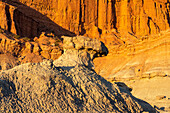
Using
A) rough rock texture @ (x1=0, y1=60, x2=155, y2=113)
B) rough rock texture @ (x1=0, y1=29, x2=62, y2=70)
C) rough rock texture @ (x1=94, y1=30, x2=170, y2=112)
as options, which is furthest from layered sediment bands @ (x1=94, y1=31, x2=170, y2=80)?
rough rock texture @ (x1=0, y1=60, x2=155, y2=113)

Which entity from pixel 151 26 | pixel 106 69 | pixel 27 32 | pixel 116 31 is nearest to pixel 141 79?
pixel 106 69

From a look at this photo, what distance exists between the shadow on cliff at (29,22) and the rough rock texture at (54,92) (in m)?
49.5

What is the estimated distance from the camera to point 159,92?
28.0m

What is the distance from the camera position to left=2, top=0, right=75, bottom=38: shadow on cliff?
207ft

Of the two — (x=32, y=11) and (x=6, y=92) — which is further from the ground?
(x=32, y=11)

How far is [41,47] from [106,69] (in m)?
15.1

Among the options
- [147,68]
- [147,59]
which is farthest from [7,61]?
[147,68]

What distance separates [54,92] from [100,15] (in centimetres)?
7415

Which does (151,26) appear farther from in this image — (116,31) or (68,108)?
(68,108)

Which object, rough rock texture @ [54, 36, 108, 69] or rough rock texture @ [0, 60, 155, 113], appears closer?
rough rock texture @ [0, 60, 155, 113]

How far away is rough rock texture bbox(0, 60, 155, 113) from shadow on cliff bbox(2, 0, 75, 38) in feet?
162

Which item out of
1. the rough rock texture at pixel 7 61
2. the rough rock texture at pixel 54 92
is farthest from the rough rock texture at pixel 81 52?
the rough rock texture at pixel 7 61

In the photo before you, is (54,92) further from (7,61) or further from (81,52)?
(7,61)

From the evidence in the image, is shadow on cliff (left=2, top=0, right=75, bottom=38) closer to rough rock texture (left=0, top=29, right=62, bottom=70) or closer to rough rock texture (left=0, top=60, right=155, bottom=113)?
rough rock texture (left=0, top=29, right=62, bottom=70)
